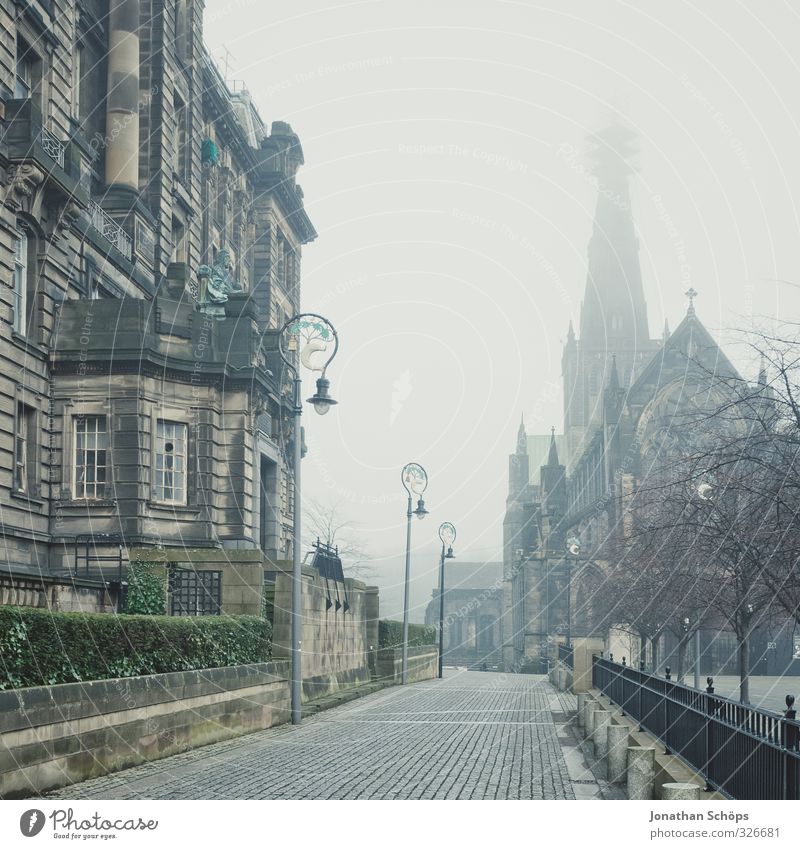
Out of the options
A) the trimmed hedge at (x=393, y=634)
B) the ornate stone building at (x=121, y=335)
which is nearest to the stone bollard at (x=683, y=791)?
the ornate stone building at (x=121, y=335)

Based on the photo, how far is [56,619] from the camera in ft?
51.2

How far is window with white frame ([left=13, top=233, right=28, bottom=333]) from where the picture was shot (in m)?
30.7

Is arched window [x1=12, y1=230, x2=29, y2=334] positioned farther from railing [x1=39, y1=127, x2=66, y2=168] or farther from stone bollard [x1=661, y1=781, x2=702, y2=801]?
stone bollard [x1=661, y1=781, x2=702, y2=801]

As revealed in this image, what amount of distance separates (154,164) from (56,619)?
28001 millimetres

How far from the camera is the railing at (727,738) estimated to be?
9688 millimetres

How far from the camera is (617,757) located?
51.9ft

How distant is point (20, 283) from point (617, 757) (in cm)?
2069

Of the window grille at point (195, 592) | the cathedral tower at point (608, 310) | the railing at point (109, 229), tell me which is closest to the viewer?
the window grille at point (195, 592)

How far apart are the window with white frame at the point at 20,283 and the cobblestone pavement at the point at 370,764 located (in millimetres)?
11955

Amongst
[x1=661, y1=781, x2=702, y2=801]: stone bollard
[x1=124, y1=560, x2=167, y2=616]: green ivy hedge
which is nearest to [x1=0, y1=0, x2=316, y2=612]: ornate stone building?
[x1=124, y1=560, x2=167, y2=616]: green ivy hedge

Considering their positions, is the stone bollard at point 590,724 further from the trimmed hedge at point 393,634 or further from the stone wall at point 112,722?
the trimmed hedge at point 393,634

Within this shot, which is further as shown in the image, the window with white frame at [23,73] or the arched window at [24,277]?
the window with white frame at [23,73]

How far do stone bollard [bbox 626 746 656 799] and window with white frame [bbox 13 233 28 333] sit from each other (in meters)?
21.6

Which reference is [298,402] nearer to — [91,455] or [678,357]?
[91,455]
